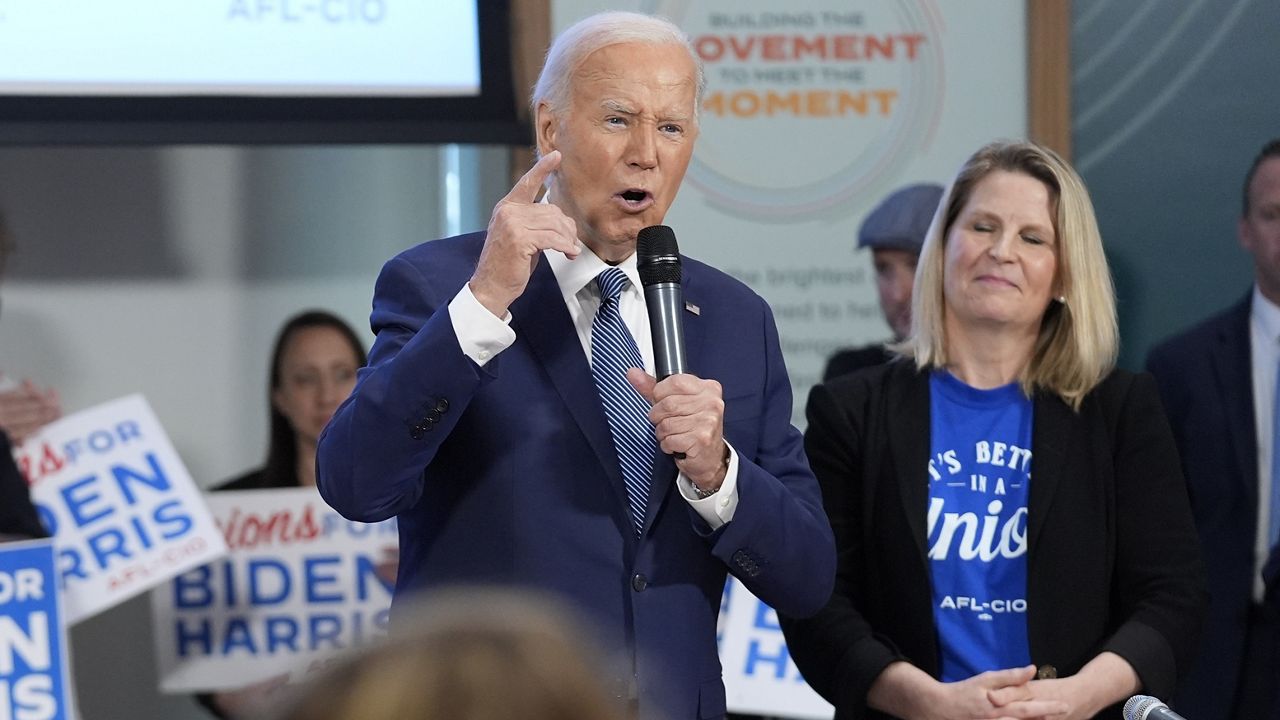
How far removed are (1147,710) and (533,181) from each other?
967mm

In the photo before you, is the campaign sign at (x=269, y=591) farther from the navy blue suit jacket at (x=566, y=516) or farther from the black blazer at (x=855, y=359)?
the navy blue suit jacket at (x=566, y=516)

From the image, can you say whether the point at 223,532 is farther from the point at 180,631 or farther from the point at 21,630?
the point at 21,630

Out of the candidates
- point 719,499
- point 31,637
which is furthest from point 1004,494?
point 31,637

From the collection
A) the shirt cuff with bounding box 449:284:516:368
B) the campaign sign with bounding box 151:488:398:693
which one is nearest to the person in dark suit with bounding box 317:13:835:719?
the shirt cuff with bounding box 449:284:516:368

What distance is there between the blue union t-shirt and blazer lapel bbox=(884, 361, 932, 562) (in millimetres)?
17

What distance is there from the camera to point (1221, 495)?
11.7 ft

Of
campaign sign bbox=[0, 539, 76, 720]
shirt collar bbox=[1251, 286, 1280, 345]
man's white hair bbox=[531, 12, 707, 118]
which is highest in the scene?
man's white hair bbox=[531, 12, 707, 118]

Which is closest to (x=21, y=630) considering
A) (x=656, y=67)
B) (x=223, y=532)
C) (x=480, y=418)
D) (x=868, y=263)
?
(x=223, y=532)

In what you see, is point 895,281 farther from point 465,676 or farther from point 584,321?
point 465,676

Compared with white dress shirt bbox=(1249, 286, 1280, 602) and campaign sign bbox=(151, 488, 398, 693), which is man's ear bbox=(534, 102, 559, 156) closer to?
white dress shirt bbox=(1249, 286, 1280, 602)

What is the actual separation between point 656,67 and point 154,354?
11.2 feet

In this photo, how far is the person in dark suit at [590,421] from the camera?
1.78 metres

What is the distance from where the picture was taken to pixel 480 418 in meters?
1.92

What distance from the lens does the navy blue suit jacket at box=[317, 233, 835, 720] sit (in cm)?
189
